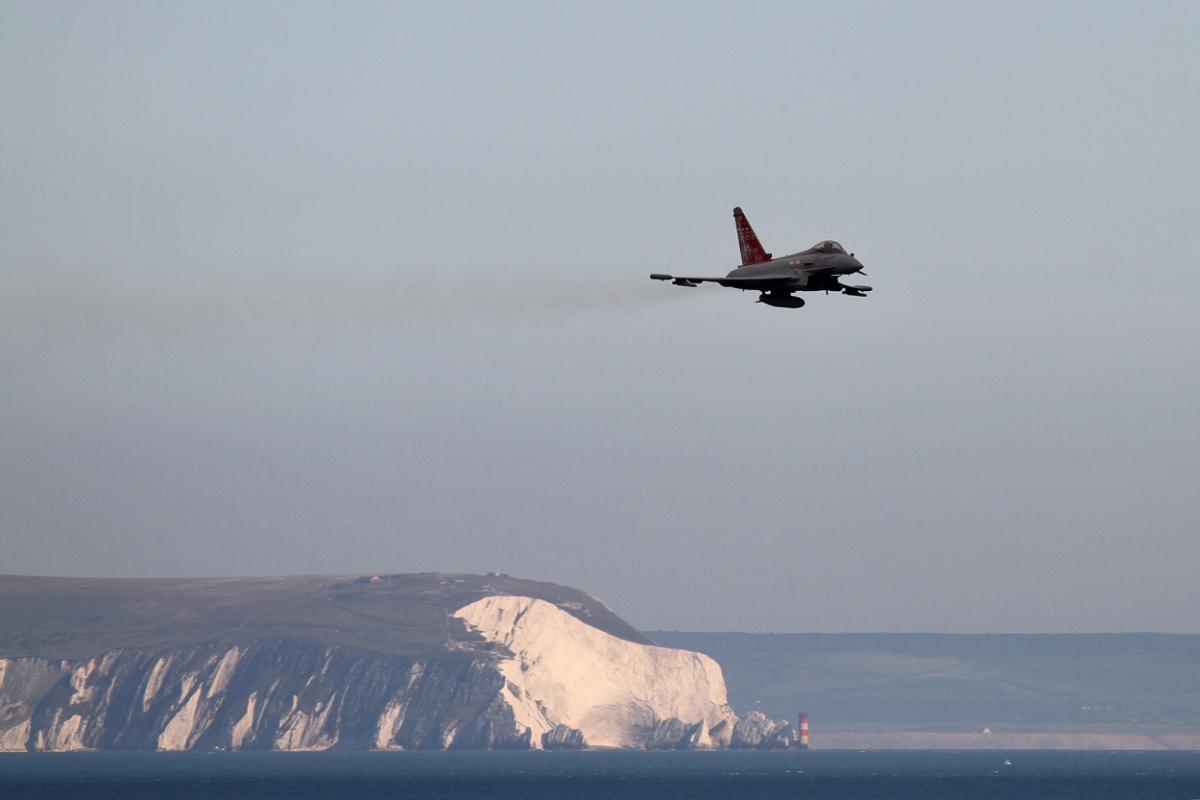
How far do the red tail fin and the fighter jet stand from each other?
211 inches

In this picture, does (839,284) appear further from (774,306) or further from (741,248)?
(741,248)

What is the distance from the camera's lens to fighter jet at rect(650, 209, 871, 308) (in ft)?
429

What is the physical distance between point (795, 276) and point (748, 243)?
12.5 metres

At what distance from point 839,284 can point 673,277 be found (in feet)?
39.7

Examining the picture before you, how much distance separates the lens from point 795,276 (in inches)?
5207

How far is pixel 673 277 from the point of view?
5094 inches

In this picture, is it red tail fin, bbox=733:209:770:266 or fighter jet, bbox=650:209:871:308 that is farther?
red tail fin, bbox=733:209:770:266

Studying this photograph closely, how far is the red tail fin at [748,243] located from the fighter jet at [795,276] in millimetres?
5349

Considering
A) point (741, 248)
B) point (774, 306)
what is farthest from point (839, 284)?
point (741, 248)

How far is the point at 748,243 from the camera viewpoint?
473 feet

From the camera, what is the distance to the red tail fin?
143 metres

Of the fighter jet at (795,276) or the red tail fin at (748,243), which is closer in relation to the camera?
the fighter jet at (795,276)

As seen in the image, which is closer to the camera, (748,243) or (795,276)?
(795,276)

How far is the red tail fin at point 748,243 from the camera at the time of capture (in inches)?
5616
